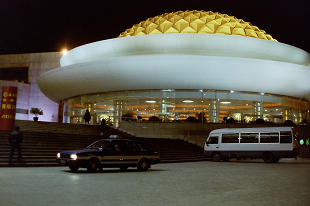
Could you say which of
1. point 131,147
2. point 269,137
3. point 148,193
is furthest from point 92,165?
point 269,137

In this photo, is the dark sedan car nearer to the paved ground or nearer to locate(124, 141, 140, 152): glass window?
locate(124, 141, 140, 152): glass window

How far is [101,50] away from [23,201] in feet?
102

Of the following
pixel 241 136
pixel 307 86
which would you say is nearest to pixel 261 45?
pixel 307 86

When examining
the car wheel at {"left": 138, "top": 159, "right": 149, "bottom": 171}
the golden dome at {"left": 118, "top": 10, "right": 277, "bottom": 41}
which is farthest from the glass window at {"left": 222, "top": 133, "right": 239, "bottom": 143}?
the golden dome at {"left": 118, "top": 10, "right": 277, "bottom": 41}

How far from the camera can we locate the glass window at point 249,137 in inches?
976

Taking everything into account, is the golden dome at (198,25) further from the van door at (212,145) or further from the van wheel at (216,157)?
the van wheel at (216,157)

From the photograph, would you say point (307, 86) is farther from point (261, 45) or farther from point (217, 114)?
point (217, 114)

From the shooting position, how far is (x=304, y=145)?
111 feet

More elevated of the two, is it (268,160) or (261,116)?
(261,116)

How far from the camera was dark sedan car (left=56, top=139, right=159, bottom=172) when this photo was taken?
14359 mm

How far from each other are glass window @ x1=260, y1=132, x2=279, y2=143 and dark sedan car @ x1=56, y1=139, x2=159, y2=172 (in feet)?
34.5

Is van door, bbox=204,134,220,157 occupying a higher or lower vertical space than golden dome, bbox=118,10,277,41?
lower

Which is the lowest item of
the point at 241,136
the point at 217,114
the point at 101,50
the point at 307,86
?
the point at 241,136

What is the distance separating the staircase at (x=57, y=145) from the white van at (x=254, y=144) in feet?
5.23
